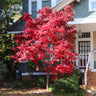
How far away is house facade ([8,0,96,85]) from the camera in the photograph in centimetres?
1005

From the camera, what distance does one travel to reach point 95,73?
404 inches

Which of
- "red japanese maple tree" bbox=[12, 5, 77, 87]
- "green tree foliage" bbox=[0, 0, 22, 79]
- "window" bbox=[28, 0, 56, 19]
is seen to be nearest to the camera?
"red japanese maple tree" bbox=[12, 5, 77, 87]

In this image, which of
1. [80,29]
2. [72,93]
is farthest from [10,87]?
[80,29]

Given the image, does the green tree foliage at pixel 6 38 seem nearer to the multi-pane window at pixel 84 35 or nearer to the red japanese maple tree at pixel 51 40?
the red japanese maple tree at pixel 51 40

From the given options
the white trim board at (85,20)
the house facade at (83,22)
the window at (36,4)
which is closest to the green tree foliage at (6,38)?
the window at (36,4)

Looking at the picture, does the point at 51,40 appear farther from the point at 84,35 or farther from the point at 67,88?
the point at 84,35

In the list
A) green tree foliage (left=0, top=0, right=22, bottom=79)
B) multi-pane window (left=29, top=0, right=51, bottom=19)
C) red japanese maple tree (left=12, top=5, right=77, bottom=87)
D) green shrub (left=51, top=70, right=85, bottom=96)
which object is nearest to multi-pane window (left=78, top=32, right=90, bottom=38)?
multi-pane window (left=29, top=0, right=51, bottom=19)

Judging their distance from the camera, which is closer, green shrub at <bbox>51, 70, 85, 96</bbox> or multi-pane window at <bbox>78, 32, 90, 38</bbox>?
green shrub at <bbox>51, 70, 85, 96</bbox>

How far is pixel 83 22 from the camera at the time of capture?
980 centimetres

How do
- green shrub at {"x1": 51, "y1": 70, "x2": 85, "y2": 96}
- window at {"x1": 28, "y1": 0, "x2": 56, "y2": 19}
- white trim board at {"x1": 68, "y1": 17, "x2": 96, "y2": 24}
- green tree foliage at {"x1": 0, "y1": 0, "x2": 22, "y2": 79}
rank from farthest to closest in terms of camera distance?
green tree foliage at {"x1": 0, "y1": 0, "x2": 22, "y2": 79}
window at {"x1": 28, "y1": 0, "x2": 56, "y2": 19}
white trim board at {"x1": 68, "y1": 17, "x2": 96, "y2": 24}
green shrub at {"x1": 51, "y1": 70, "x2": 85, "y2": 96}

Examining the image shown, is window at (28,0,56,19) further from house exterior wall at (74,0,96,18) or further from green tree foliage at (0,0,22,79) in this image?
house exterior wall at (74,0,96,18)

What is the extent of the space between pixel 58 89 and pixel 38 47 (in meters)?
2.33

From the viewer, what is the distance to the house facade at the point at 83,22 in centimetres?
1005

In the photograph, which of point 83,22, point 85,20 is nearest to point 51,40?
point 83,22
